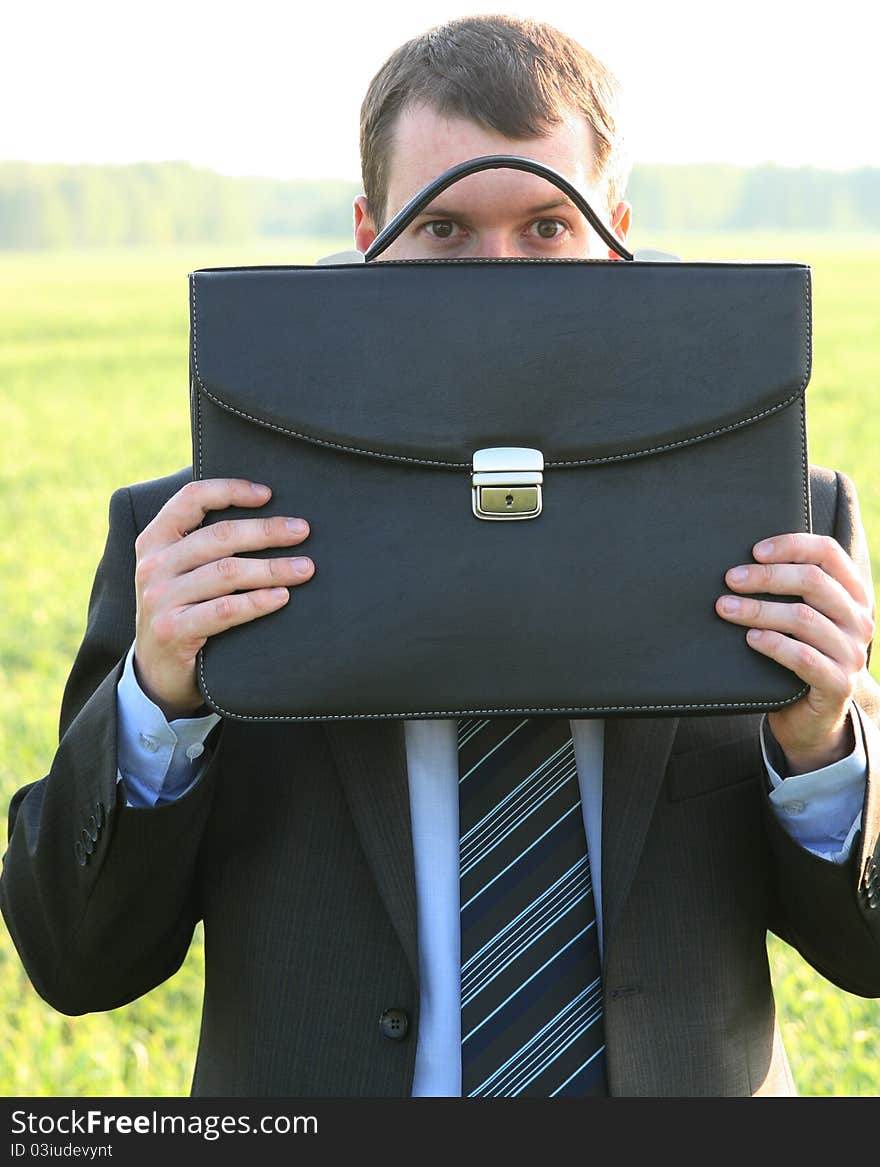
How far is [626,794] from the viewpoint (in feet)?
5.79

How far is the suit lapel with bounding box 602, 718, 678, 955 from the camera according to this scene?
174 centimetres

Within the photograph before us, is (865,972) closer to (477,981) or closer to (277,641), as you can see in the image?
(477,981)

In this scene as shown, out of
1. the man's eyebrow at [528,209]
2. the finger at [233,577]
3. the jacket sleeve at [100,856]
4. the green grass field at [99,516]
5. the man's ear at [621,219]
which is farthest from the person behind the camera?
the green grass field at [99,516]

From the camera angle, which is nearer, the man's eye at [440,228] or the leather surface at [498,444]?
the leather surface at [498,444]

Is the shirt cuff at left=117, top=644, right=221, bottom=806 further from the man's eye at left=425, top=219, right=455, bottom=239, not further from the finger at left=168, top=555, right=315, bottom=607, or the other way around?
the man's eye at left=425, top=219, right=455, bottom=239

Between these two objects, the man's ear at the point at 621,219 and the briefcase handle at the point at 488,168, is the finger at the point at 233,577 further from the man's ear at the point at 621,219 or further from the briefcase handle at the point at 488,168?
the man's ear at the point at 621,219

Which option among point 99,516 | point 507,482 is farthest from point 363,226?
point 99,516

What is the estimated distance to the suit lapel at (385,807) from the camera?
68.3 inches

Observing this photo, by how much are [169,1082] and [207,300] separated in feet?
9.40

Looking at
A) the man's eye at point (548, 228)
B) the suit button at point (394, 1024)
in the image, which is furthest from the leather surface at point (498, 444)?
the suit button at point (394, 1024)

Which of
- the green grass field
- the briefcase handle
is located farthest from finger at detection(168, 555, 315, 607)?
the green grass field

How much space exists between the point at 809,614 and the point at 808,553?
0.08 m

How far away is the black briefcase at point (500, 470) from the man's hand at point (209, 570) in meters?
0.03

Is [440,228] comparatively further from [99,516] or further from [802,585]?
[99,516]
